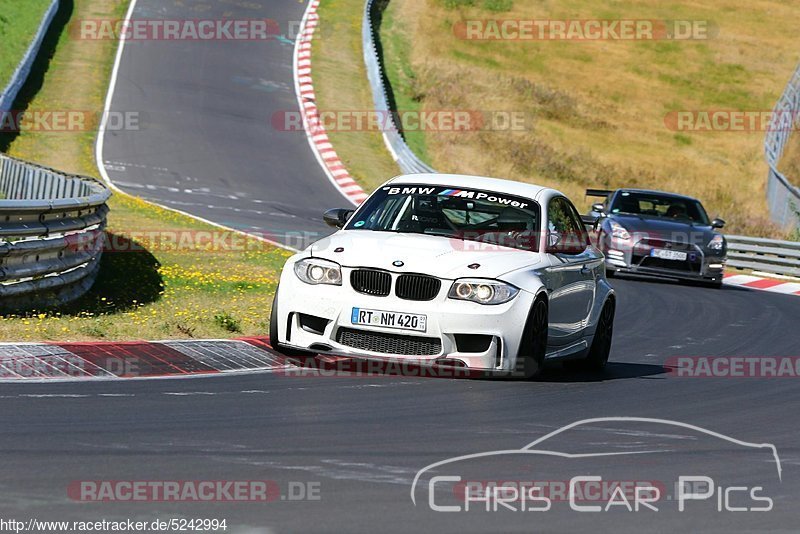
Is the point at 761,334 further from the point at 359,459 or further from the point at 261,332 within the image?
the point at 359,459

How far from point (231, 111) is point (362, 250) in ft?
89.4

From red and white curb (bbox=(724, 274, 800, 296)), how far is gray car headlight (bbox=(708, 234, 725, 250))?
6.18 feet

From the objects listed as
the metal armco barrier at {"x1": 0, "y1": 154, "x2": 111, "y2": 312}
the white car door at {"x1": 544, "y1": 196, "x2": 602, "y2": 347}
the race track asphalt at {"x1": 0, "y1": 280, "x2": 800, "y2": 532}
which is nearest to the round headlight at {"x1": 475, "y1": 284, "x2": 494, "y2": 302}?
the race track asphalt at {"x1": 0, "y1": 280, "x2": 800, "y2": 532}

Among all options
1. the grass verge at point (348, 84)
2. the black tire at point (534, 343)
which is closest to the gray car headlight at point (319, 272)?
the black tire at point (534, 343)

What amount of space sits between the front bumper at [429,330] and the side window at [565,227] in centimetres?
129

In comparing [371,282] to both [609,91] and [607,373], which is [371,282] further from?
[609,91]

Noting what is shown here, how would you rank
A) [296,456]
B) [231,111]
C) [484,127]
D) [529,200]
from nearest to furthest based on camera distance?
[296,456] < [529,200] < [231,111] < [484,127]

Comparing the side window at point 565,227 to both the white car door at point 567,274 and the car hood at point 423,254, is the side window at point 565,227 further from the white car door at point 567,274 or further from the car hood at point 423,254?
the car hood at point 423,254

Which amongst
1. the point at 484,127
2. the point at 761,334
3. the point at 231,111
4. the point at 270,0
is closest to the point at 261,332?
the point at 761,334

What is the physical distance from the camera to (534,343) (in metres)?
9.70

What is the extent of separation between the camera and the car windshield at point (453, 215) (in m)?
10.4

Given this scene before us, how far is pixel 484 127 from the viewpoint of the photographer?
143 feet

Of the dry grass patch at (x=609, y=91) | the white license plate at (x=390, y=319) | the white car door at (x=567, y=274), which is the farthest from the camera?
the dry grass patch at (x=609, y=91)

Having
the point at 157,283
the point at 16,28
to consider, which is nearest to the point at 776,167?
the point at 16,28
